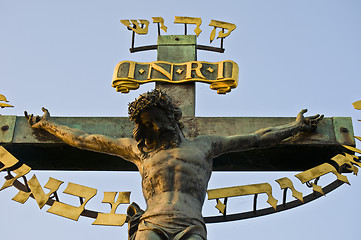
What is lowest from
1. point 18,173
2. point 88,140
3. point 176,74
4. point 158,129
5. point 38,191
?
point 38,191

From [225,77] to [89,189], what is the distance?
1.92 m

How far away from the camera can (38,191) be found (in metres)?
7.09

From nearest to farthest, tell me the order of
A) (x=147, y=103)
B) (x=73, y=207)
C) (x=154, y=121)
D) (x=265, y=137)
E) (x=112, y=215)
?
(x=147, y=103) < (x=154, y=121) < (x=112, y=215) < (x=73, y=207) < (x=265, y=137)

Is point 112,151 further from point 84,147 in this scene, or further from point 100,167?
point 100,167

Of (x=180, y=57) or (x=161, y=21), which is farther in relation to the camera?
(x=161, y=21)

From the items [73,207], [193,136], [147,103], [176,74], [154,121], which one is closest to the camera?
[147,103]

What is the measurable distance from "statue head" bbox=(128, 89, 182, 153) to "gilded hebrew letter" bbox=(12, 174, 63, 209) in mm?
1053

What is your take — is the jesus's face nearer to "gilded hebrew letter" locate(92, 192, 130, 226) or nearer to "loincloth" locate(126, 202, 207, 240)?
"gilded hebrew letter" locate(92, 192, 130, 226)

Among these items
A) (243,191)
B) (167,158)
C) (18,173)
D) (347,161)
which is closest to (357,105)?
(347,161)

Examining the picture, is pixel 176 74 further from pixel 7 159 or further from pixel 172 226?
pixel 172 226

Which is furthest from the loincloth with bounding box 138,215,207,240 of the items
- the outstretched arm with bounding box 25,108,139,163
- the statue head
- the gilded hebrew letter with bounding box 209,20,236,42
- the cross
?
the gilded hebrew letter with bounding box 209,20,236,42

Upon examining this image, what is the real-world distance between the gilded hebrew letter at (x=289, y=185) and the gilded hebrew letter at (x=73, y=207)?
1.73 m

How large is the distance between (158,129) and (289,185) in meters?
1.49

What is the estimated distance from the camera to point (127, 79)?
7906 mm
